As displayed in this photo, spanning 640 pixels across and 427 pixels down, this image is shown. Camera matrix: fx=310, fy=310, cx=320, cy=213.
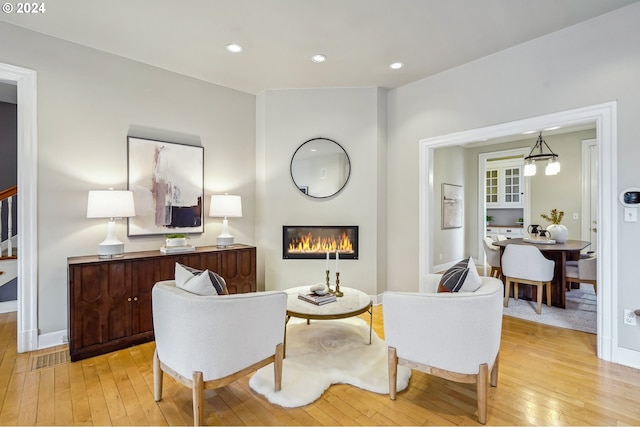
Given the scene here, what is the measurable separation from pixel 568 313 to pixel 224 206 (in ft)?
14.0

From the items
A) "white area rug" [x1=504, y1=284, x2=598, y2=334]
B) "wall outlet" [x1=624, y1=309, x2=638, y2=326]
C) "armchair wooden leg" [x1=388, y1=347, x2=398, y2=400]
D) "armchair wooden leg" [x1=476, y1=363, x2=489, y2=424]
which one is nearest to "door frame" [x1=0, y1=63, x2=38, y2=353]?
"armchair wooden leg" [x1=388, y1=347, x2=398, y2=400]

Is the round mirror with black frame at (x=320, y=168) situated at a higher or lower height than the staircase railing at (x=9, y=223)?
higher

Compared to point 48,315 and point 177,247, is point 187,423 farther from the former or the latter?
point 48,315

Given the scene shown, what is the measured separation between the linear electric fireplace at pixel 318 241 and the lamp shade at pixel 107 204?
1885 millimetres

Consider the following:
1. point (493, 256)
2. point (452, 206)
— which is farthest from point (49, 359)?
point (452, 206)

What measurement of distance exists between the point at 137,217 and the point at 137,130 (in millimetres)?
945

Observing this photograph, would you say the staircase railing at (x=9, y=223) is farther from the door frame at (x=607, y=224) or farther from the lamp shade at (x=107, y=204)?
the door frame at (x=607, y=224)

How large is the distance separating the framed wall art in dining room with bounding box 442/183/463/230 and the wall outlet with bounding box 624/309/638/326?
12.1 feet

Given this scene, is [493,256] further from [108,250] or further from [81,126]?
[81,126]

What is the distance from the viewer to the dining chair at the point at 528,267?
368 centimetres

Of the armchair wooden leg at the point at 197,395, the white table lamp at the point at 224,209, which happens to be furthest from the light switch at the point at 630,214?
the white table lamp at the point at 224,209

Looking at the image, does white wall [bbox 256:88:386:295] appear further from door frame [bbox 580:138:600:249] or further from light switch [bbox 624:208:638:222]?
door frame [bbox 580:138:600:249]

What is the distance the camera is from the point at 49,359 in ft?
8.55

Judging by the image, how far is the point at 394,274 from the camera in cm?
420
